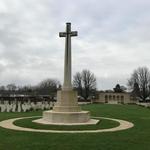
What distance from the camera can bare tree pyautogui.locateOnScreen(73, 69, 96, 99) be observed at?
271 ft

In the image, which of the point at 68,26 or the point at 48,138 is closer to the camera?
the point at 48,138

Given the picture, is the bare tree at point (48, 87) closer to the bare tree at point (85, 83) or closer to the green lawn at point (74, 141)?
the bare tree at point (85, 83)

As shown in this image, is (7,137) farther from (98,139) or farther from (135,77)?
(135,77)

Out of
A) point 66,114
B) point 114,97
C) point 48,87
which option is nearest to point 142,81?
point 114,97

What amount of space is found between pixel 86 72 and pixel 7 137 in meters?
75.2

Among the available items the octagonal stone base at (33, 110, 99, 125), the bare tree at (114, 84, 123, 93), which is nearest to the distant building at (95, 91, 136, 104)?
the bare tree at (114, 84, 123, 93)

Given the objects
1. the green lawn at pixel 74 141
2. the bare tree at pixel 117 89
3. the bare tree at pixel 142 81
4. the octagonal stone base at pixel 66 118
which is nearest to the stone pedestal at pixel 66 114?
the octagonal stone base at pixel 66 118

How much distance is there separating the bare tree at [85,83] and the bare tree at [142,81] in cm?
1024

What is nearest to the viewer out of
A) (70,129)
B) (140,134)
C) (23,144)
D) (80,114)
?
(23,144)

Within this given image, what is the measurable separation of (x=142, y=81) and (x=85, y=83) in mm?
14856

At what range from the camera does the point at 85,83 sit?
8425 cm

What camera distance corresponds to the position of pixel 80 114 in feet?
51.7

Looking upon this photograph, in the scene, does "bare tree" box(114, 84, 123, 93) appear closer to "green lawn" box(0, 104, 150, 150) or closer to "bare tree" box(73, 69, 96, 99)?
"bare tree" box(73, 69, 96, 99)

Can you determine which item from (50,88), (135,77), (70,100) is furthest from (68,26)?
(50,88)
